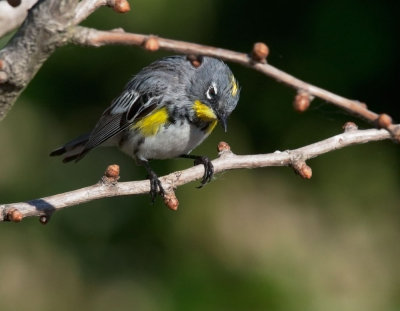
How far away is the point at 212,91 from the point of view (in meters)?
3.57

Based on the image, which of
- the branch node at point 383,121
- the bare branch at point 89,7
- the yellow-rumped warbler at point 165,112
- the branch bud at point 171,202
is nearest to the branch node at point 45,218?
the branch bud at point 171,202

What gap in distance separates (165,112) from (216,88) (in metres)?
A: 0.25

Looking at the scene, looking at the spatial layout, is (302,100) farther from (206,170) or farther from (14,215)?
(206,170)

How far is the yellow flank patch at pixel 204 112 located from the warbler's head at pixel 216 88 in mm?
15

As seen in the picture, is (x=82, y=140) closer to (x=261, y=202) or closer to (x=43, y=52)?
(x=261, y=202)

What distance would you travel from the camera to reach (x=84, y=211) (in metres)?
3.83

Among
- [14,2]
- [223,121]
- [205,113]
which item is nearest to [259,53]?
[14,2]

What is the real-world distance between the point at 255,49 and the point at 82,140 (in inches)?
100

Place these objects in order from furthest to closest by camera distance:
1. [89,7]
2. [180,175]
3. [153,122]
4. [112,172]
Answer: [153,122], [180,175], [112,172], [89,7]

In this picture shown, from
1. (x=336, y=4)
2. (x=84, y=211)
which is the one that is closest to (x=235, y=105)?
(x=336, y=4)

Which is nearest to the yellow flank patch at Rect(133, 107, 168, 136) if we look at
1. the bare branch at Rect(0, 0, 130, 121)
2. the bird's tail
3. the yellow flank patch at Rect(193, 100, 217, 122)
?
→ the yellow flank patch at Rect(193, 100, 217, 122)

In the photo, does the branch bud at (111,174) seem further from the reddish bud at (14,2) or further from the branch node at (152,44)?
the branch node at (152,44)

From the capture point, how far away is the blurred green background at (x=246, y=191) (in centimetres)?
354

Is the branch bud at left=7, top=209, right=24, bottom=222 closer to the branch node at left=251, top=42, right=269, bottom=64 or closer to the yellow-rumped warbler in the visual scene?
the branch node at left=251, top=42, right=269, bottom=64
